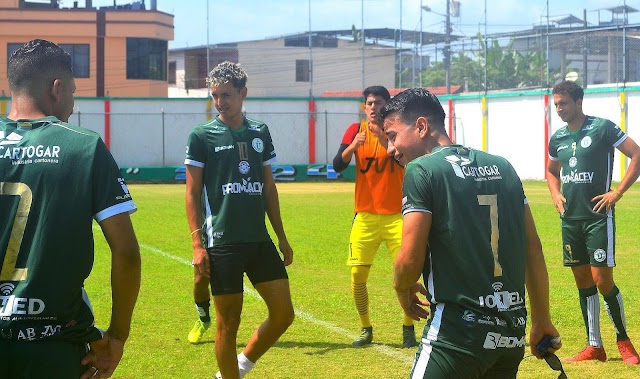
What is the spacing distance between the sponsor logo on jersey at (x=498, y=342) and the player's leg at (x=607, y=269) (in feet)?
14.9

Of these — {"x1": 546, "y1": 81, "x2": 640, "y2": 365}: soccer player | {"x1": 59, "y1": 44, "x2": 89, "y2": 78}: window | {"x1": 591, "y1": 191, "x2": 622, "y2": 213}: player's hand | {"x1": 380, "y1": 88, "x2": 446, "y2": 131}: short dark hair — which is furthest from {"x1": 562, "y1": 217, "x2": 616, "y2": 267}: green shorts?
{"x1": 59, "y1": 44, "x2": 89, "y2": 78}: window

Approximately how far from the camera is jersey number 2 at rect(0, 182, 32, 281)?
13.0 feet

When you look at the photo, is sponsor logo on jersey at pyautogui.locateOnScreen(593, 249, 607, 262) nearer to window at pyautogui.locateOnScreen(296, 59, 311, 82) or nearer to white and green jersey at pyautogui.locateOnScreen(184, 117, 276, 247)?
white and green jersey at pyautogui.locateOnScreen(184, 117, 276, 247)

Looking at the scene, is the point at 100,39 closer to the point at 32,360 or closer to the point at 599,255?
the point at 599,255

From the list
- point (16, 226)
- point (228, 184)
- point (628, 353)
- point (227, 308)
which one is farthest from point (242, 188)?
point (628, 353)

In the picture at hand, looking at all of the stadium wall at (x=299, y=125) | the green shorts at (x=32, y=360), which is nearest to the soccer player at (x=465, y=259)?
the green shorts at (x=32, y=360)

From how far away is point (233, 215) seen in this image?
749 centimetres

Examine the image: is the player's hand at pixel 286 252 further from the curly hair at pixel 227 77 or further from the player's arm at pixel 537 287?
the player's arm at pixel 537 287

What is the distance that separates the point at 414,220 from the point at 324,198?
25772 millimetres

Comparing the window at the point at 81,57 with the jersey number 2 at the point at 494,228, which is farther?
the window at the point at 81,57

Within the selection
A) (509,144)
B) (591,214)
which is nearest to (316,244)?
(591,214)

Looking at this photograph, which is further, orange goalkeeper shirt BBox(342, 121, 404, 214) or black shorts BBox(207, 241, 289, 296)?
orange goalkeeper shirt BBox(342, 121, 404, 214)

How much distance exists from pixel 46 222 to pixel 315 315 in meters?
7.37

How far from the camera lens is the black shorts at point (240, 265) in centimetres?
734
